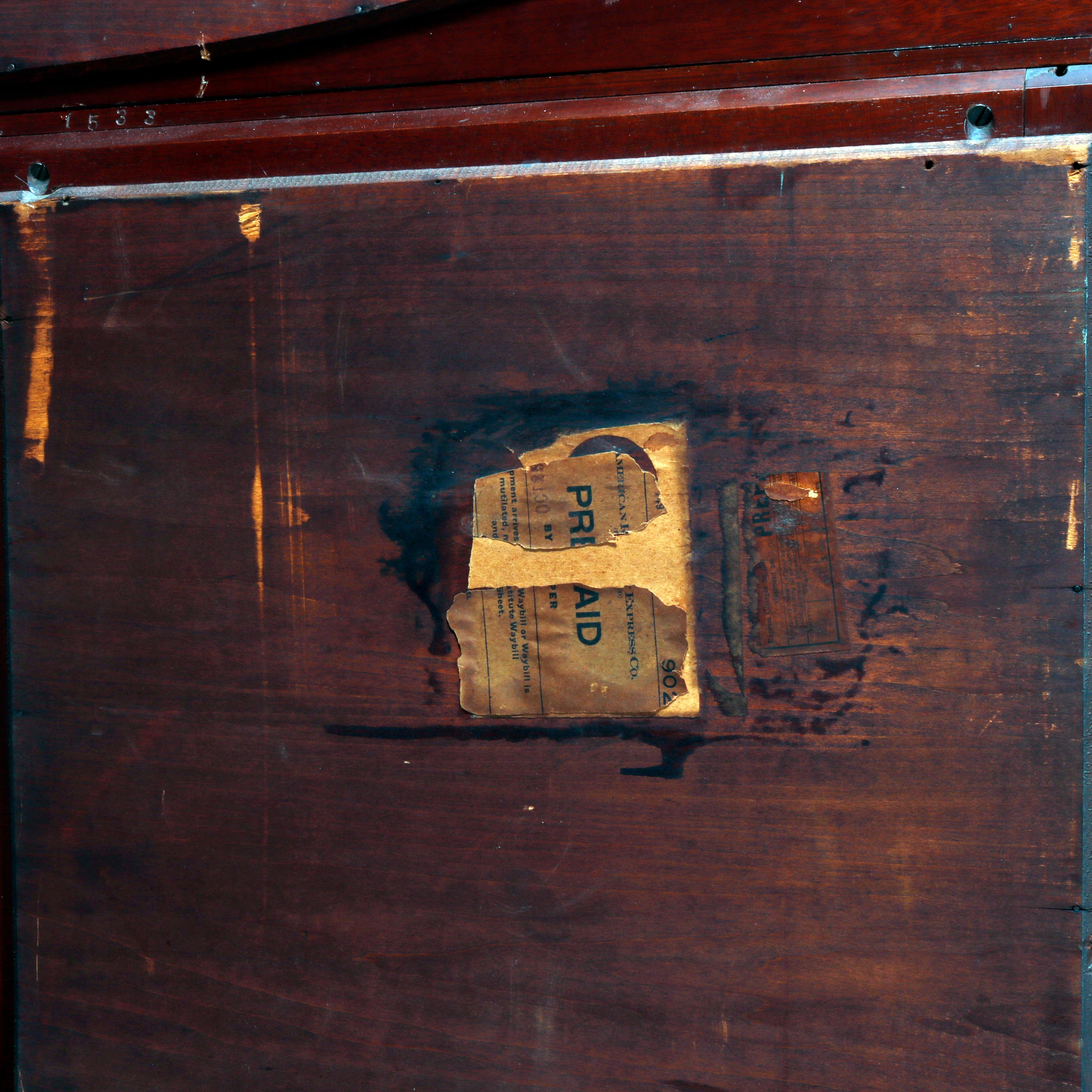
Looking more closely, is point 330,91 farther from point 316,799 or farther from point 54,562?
point 316,799

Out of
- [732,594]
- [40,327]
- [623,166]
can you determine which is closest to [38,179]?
[40,327]

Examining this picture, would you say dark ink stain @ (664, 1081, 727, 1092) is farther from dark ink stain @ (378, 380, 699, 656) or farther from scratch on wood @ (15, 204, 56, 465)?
scratch on wood @ (15, 204, 56, 465)

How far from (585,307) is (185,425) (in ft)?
1.73

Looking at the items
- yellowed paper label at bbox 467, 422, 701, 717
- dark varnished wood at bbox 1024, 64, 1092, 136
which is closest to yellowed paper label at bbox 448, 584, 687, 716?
yellowed paper label at bbox 467, 422, 701, 717

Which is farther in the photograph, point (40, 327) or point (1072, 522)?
point (40, 327)

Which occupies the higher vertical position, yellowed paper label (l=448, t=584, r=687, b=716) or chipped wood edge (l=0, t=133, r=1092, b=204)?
chipped wood edge (l=0, t=133, r=1092, b=204)

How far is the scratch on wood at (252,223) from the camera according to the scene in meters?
0.95

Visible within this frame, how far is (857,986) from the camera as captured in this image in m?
0.91

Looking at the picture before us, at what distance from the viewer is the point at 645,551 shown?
0.92 metres

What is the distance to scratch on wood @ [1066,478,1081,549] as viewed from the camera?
2.87ft

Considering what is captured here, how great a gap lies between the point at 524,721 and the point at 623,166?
2.26ft

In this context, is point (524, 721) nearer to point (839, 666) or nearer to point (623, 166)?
point (839, 666)

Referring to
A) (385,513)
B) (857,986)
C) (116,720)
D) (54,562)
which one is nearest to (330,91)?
(385,513)

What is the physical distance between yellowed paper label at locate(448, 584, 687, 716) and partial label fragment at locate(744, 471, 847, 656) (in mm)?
105
